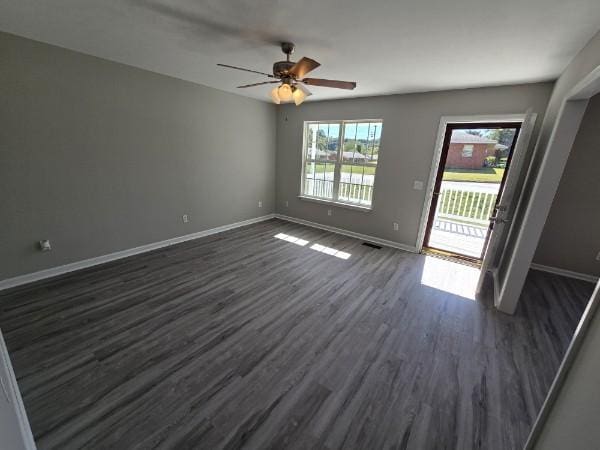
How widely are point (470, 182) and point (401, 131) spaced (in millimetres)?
1575

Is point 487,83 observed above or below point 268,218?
above

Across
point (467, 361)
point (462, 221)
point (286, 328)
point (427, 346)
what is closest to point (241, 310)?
point (286, 328)

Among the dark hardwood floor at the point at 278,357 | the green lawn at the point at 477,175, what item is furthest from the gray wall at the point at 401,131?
the dark hardwood floor at the point at 278,357

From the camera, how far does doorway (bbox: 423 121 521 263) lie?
345cm

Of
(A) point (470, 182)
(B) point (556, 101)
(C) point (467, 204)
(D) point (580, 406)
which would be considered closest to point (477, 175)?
(A) point (470, 182)

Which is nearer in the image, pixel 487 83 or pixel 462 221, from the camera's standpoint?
pixel 487 83

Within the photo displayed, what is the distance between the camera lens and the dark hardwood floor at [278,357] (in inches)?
55.1

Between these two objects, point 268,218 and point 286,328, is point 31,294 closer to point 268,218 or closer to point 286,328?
point 286,328

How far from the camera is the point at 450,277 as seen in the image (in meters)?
3.26

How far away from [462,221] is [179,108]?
554 cm

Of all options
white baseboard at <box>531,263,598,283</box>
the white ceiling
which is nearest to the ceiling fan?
the white ceiling

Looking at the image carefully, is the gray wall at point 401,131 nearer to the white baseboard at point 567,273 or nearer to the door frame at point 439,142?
the door frame at point 439,142

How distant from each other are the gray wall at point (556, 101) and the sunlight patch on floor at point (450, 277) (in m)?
0.34

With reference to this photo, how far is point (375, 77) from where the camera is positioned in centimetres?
303
